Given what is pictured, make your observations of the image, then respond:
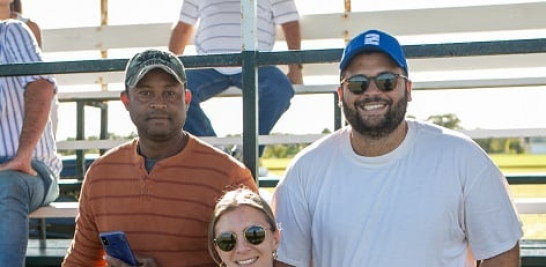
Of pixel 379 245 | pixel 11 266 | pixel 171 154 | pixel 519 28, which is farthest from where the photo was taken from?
pixel 519 28

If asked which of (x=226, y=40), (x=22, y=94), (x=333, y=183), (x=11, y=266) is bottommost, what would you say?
A: (x=11, y=266)

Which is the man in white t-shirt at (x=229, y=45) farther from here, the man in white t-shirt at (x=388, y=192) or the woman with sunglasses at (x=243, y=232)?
the woman with sunglasses at (x=243, y=232)

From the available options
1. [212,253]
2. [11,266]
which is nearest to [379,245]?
[212,253]

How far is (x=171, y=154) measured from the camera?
9.23 ft

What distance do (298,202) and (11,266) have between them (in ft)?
4.15

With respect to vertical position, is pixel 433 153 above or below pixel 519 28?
below

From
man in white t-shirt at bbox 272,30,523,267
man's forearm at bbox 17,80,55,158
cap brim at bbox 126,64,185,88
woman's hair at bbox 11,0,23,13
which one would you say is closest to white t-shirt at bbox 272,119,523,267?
man in white t-shirt at bbox 272,30,523,267

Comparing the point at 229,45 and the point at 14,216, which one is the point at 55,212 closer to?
the point at 14,216

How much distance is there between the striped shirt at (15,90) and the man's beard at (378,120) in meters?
1.67

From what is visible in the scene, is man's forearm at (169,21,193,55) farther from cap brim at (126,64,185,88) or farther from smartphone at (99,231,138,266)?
smartphone at (99,231,138,266)

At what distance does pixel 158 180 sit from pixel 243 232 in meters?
0.48

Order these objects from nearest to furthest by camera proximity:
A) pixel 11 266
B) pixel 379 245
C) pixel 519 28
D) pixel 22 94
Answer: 1. pixel 379 245
2. pixel 11 266
3. pixel 22 94
4. pixel 519 28

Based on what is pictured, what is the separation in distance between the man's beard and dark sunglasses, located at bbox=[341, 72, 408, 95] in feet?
0.14

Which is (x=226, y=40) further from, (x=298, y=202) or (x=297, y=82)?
(x=298, y=202)
